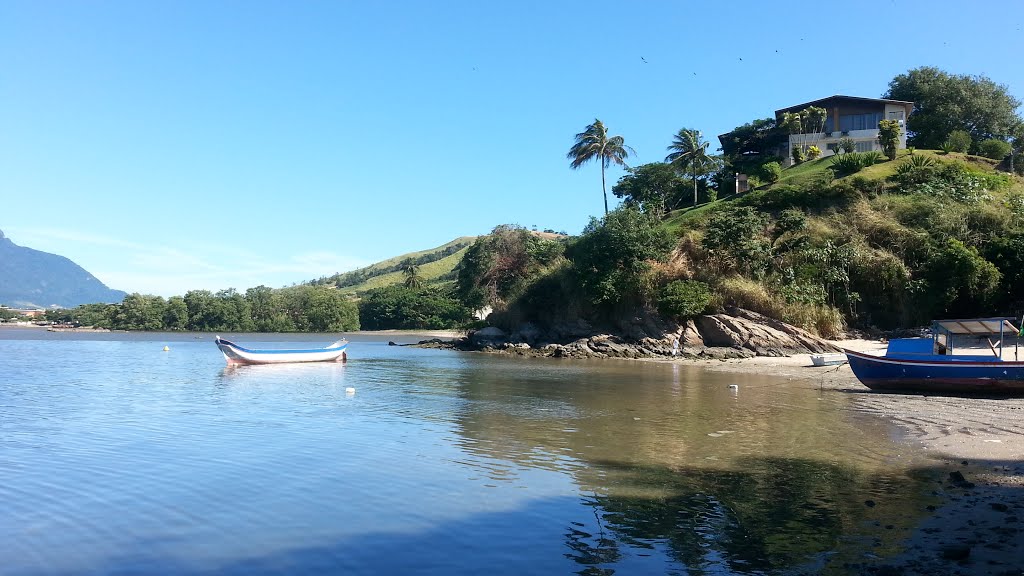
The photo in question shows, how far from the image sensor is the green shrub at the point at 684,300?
44.8 m

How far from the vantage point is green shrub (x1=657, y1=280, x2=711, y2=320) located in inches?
1764

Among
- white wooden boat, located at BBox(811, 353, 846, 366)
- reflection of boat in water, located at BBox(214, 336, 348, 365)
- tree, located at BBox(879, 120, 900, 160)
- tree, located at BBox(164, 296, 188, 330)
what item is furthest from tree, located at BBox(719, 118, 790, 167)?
tree, located at BBox(164, 296, 188, 330)

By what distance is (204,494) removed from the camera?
34.0 ft

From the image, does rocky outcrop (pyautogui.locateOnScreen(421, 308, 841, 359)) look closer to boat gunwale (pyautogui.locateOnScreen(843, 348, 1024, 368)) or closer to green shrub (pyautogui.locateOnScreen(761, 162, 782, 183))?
boat gunwale (pyautogui.locateOnScreen(843, 348, 1024, 368))

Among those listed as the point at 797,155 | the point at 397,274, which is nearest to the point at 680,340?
the point at 797,155

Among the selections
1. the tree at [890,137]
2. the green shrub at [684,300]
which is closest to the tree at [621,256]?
the green shrub at [684,300]

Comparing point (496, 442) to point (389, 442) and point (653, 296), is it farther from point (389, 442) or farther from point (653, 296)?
point (653, 296)

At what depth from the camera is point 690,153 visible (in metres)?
68.5

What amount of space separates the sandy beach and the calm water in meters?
0.44

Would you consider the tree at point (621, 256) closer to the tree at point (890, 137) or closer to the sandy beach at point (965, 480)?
the tree at point (890, 137)

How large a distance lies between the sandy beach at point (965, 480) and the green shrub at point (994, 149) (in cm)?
4845

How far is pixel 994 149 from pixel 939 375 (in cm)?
5080

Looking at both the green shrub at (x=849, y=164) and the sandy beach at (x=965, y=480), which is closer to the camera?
the sandy beach at (x=965, y=480)

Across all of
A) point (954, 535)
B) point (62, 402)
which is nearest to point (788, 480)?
point (954, 535)
